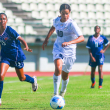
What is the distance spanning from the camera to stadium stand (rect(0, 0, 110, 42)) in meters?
21.5

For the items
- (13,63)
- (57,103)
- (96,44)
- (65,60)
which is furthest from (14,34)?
(96,44)

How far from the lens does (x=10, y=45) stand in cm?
613

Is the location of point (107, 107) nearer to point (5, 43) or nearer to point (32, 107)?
point (32, 107)

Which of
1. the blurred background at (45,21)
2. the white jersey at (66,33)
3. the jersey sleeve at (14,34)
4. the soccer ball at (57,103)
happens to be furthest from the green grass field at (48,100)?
the blurred background at (45,21)

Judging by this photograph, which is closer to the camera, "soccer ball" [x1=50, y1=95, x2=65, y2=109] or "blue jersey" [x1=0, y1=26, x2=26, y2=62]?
"soccer ball" [x1=50, y1=95, x2=65, y2=109]

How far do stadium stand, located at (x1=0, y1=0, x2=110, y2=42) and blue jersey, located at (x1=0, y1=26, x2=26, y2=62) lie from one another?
14453 millimetres

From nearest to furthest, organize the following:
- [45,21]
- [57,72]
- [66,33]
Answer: [57,72] → [66,33] → [45,21]

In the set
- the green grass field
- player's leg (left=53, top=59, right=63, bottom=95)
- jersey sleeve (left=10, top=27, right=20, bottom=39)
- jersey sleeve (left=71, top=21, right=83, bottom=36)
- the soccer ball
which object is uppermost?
jersey sleeve (left=71, top=21, right=83, bottom=36)

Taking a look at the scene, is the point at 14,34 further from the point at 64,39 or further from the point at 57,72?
the point at 57,72

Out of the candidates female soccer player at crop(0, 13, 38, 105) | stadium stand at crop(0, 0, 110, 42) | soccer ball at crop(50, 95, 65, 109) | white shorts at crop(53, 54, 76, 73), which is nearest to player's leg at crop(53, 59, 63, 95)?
white shorts at crop(53, 54, 76, 73)

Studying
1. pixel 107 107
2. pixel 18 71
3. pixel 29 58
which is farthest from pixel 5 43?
pixel 29 58

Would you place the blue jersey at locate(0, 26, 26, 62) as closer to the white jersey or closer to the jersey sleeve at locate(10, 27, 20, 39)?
the jersey sleeve at locate(10, 27, 20, 39)

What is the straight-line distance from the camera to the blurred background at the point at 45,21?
20994mm

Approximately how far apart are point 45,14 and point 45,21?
792 millimetres
